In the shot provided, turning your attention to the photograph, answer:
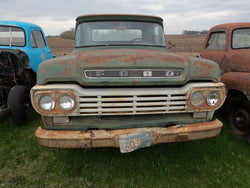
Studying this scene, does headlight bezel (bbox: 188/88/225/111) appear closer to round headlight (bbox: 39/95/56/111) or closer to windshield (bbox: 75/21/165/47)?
windshield (bbox: 75/21/165/47)

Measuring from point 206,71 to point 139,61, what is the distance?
0.77m

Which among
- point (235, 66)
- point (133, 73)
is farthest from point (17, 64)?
point (235, 66)

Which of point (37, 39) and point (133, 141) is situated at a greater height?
point (37, 39)

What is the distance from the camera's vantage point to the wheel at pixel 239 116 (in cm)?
314

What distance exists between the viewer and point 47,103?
1.95 metres

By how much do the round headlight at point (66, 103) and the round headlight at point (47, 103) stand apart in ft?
0.27

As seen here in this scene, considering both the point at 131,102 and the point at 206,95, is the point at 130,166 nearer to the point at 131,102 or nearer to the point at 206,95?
the point at 131,102

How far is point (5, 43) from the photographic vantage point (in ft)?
14.8

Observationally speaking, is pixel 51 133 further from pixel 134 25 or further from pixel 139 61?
pixel 134 25

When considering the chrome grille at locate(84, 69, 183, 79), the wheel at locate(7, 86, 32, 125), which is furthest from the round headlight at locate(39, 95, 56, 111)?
the wheel at locate(7, 86, 32, 125)

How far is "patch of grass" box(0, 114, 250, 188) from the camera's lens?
2.31 metres

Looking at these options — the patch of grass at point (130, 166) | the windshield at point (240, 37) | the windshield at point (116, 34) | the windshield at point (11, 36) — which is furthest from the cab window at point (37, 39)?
the windshield at point (240, 37)

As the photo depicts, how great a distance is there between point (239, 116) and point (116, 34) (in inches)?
101

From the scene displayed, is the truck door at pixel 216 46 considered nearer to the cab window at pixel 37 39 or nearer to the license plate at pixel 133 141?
the license plate at pixel 133 141
